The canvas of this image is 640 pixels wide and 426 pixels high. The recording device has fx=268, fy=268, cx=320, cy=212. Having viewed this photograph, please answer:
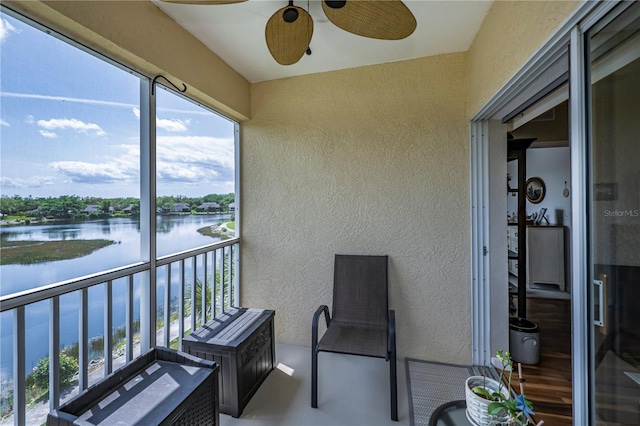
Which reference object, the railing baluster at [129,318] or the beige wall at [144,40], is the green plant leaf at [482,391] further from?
the beige wall at [144,40]

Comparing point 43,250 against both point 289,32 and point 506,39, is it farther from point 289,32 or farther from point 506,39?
point 506,39

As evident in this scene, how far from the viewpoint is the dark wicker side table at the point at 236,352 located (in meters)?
1.74

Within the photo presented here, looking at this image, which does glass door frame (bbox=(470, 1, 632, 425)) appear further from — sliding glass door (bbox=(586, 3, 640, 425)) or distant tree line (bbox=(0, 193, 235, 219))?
distant tree line (bbox=(0, 193, 235, 219))

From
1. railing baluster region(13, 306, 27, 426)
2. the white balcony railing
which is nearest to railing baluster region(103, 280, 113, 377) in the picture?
the white balcony railing

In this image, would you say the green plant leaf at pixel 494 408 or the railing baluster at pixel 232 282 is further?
the railing baluster at pixel 232 282

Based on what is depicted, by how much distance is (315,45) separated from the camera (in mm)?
2125

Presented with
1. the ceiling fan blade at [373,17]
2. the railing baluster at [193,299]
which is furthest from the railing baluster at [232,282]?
the ceiling fan blade at [373,17]

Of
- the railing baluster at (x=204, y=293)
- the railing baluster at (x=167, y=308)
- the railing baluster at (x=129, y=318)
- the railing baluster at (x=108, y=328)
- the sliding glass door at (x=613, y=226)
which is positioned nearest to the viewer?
the sliding glass door at (x=613, y=226)

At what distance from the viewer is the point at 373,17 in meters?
1.37

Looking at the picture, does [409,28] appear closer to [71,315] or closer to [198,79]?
[198,79]

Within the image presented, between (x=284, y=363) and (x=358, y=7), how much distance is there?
257 centimetres

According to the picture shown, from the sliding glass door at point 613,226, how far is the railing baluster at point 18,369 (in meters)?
2.36

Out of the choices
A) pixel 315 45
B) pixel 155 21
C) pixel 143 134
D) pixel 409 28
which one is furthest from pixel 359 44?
pixel 143 134

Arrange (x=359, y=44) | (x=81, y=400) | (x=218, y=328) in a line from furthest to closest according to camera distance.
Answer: (x=359, y=44)
(x=218, y=328)
(x=81, y=400)
